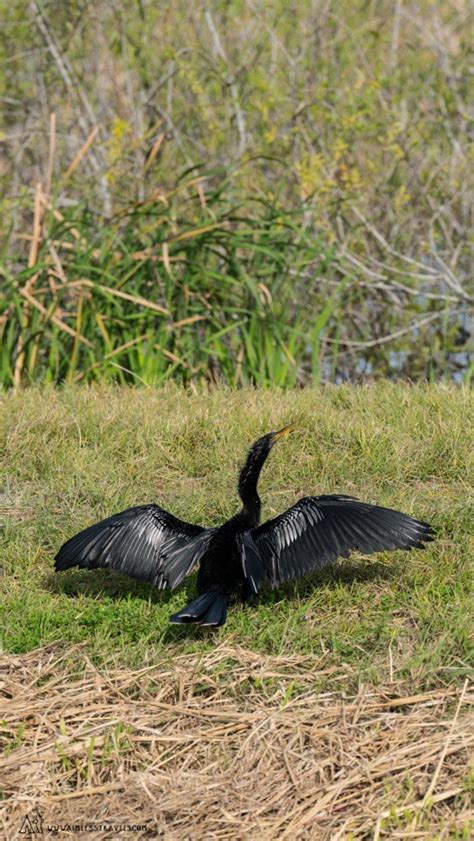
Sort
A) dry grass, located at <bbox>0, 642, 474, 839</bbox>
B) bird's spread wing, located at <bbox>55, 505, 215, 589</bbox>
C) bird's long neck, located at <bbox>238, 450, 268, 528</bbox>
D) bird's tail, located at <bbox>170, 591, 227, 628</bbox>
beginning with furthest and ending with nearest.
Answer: bird's long neck, located at <bbox>238, 450, 268, 528</bbox>
bird's spread wing, located at <bbox>55, 505, 215, 589</bbox>
bird's tail, located at <bbox>170, 591, 227, 628</bbox>
dry grass, located at <bbox>0, 642, 474, 839</bbox>

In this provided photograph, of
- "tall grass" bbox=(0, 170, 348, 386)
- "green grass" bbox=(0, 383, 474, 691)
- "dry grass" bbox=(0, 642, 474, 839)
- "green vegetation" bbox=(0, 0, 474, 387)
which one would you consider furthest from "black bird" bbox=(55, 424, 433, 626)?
"green vegetation" bbox=(0, 0, 474, 387)

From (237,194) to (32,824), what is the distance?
7897 mm

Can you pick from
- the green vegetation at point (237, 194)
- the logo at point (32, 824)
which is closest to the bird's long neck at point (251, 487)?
the logo at point (32, 824)

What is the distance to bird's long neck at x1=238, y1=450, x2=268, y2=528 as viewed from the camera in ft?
13.6

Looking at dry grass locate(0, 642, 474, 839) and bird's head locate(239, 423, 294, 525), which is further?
bird's head locate(239, 423, 294, 525)

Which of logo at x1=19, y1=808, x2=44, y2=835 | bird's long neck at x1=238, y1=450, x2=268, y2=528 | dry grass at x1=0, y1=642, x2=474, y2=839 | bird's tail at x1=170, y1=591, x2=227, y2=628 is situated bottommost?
logo at x1=19, y1=808, x2=44, y2=835

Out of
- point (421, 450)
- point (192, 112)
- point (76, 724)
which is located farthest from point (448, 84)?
point (76, 724)

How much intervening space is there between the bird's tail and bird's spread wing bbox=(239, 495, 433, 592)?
0.16 metres

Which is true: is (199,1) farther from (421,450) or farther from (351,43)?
(421,450)

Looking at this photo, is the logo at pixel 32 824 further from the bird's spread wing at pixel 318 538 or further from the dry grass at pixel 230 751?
the bird's spread wing at pixel 318 538

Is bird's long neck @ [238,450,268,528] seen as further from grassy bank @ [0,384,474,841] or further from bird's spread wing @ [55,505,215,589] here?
grassy bank @ [0,384,474,841]

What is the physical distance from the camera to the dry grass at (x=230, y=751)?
116 inches

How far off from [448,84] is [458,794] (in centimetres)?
858

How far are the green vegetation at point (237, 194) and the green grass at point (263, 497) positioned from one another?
123 cm
